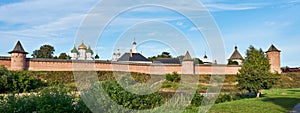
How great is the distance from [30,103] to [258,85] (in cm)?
1880

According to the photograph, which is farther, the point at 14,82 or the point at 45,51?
the point at 45,51

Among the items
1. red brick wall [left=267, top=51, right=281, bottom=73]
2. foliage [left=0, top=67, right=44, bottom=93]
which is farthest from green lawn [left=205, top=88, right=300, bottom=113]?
red brick wall [left=267, top=51, right=281, bottom=73]

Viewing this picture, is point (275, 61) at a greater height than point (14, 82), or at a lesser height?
greater

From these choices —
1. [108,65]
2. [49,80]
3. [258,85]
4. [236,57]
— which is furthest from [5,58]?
[236,57]

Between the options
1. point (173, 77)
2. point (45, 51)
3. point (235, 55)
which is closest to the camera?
point (173, 77)

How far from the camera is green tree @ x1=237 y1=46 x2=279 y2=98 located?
22406 millimetres

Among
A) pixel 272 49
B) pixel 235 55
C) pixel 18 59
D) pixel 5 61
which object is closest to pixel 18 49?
pixel 18 59

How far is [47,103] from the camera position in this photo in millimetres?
6414

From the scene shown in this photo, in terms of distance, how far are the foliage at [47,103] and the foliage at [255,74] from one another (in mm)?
18200

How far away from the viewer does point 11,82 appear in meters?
28.7

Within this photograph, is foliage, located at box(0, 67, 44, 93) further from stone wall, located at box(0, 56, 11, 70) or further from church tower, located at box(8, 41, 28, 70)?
stone wall, located at box(0, 56, 11, 70)

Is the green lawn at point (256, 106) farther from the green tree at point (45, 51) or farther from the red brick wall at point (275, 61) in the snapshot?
the green tree at point (45, 51)

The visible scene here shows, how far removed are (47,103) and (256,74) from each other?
61.9 feet

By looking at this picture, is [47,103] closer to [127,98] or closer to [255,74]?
[127,98]
